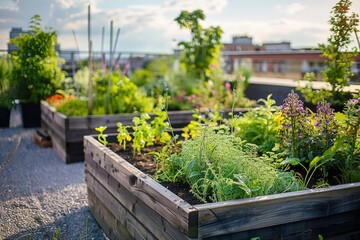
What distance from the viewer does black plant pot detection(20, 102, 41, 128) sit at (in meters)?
6.41

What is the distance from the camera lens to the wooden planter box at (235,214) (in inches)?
61.7

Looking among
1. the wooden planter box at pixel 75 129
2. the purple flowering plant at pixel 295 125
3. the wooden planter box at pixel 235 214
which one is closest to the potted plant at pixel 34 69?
the wooden planter box at pixel 75 129

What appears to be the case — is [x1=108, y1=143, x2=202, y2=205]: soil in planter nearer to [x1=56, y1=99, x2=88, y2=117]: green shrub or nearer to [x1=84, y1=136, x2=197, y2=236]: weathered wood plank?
[x1=84, y1=136, x2=197, y2=236]: weathered wood plank

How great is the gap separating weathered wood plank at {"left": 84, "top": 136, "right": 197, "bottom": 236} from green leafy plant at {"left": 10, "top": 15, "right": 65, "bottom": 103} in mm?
3542

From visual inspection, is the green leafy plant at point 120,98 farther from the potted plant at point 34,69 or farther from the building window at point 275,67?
the building window at point 275,67

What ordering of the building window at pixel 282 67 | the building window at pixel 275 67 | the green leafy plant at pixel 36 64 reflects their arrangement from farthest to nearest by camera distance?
the building window at pixel 275 67 < the building window at pixel 282 67 < the green leafy plant at pixel 36 64

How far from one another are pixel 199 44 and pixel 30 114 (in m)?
2.99

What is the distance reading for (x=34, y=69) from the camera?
597 cm

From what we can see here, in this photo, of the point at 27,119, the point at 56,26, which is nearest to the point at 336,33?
the point at 56,26

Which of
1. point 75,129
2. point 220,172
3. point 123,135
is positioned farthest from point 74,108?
point 220,172

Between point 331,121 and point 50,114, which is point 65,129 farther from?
point 331,121

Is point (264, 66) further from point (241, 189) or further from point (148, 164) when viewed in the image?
point (241, 189)

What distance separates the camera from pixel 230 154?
2051mm

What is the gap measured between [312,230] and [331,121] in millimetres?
Result: 744
